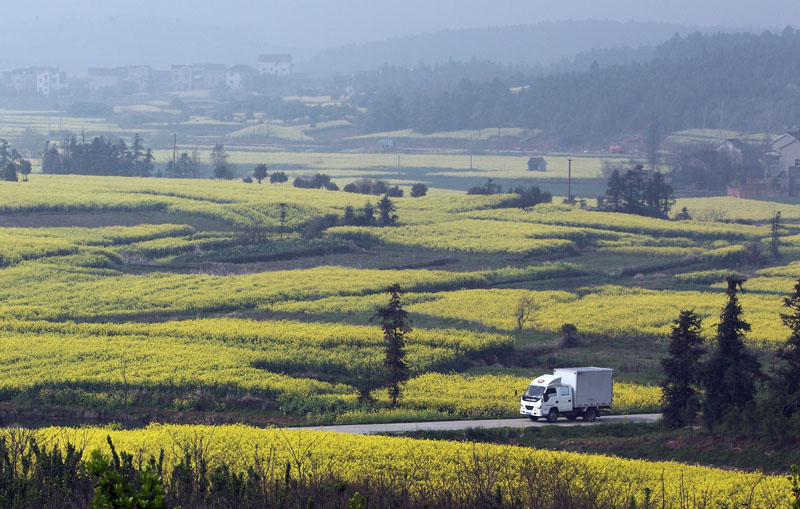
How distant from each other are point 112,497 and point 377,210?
8553cm

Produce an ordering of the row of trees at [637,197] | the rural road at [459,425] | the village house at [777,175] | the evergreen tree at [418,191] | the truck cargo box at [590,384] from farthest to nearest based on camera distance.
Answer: the village house at [777,175] < the evergreen tree at [418,191] < the row of trees at [637,197] < the truck cargo box at [590,384] < the rural road at [459,425]

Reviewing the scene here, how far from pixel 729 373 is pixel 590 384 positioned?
208 inches

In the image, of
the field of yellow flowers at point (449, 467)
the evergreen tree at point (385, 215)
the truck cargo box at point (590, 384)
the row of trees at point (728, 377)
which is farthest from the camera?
the evergreen tree at point (385, 215)

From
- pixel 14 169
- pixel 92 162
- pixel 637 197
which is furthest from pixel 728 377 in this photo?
pixel 92 162

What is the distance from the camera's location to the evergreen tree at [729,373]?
3328 centimetres

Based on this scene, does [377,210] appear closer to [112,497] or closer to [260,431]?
[260,431]

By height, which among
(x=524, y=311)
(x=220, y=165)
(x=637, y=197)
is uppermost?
(x=220, y=165)

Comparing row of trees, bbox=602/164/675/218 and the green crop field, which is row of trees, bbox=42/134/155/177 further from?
row of trees, bbox=602/164/675/218

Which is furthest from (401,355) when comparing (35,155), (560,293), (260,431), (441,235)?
(35,155)

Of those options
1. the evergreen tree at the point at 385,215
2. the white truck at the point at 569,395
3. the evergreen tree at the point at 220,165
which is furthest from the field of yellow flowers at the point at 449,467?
the evergreen tree at the point at 220,165

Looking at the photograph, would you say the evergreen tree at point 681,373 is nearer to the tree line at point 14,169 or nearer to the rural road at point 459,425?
the rural road at point 459,425

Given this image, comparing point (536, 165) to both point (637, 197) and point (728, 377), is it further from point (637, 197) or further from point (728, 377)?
point (728, 377)

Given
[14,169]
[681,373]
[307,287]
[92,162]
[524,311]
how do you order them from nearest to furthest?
[681,373] → [524,311] → [307,287] → [14,169] → [92,162]

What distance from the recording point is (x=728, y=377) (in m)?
33.6
